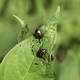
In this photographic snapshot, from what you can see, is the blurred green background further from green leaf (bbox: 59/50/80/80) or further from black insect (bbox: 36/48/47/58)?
black insect (bbox: 36/48/47/58)

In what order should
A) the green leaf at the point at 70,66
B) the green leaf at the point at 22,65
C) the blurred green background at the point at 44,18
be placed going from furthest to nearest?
the blurred green background at the point at 44,18, the green leaf at the point at 70,66, the green leaf at the point at 22,65

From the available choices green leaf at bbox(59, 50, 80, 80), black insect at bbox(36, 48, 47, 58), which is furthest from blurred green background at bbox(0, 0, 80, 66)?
black insect at bbox(36, 48, 47, 58)

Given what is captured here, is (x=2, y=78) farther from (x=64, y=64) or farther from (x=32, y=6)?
(x=32, y=6)

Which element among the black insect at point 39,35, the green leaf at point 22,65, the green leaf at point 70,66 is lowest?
the green leaf at point 70,66

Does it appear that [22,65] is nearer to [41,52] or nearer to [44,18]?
[41,52]

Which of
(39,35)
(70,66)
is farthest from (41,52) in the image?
(70,66)

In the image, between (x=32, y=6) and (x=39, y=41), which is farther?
(x=32, y=6)

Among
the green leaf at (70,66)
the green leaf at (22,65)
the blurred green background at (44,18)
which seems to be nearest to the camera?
the green leaf at (22,65)

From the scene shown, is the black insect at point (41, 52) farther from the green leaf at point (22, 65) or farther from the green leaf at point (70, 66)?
the green leaf at point (70, 66)

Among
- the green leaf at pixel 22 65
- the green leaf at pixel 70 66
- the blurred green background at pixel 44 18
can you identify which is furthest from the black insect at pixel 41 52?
the blurred green background at pixel 44 18

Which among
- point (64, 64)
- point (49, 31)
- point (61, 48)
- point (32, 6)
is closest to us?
point (49, 31)

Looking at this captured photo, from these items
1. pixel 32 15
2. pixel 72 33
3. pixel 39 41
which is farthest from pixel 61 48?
pixel 39 41
